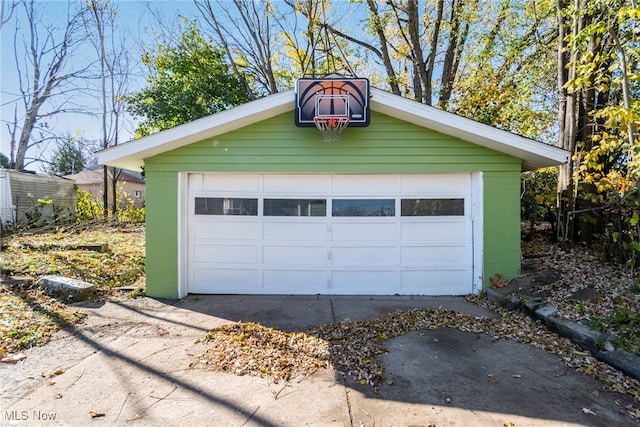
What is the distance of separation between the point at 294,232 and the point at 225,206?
4.11 ft

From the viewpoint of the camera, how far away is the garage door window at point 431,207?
18.6ft

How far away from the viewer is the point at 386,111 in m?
5.41

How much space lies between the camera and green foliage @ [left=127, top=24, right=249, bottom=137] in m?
11.6

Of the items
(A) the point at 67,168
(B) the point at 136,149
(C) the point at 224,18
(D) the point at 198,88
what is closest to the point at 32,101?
(D) the point at 198,88

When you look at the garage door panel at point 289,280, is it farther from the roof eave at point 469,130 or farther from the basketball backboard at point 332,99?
the roof eave at point 469,130

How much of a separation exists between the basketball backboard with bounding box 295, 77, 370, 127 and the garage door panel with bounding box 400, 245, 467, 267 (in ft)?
7.33

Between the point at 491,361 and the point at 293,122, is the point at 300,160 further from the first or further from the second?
the point at 491,361

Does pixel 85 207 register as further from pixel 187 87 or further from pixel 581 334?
pixel 581 334

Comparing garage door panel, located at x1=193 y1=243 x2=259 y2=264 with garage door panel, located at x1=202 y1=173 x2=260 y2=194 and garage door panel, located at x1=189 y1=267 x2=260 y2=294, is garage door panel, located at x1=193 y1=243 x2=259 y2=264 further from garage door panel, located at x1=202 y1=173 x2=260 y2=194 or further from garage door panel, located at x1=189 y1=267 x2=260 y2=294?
garage door panel, located at x1=202 y1=173 x2=260 y2=194

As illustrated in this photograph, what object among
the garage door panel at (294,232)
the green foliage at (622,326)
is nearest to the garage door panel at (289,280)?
the garage door panel at (294,232)

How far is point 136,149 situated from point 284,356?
383 centimetres

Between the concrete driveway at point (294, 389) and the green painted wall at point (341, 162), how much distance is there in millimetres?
1923

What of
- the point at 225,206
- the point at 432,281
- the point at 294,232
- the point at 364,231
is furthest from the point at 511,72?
the point at 225,206

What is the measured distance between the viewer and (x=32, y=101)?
1265cm
